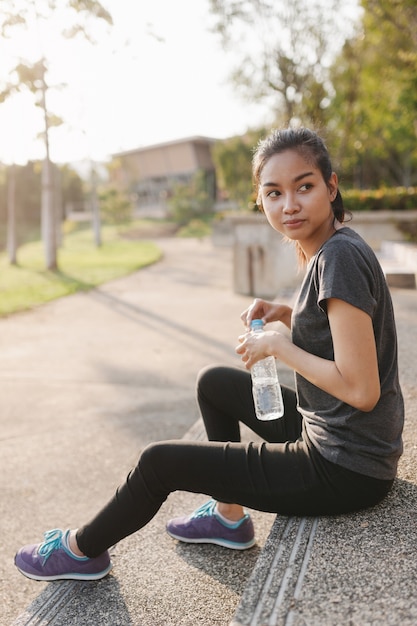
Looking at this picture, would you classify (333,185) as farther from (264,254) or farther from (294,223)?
(264,254)

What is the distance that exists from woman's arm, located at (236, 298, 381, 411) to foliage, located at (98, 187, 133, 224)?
37.3 metres

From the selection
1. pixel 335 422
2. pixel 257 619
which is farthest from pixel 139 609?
pixel 335 422

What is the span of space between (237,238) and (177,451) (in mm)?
9009

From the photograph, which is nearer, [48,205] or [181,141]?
[48,205]

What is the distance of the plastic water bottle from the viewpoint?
98.0 inches

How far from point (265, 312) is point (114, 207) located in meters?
36.6

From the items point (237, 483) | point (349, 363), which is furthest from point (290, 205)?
point (237, 483)

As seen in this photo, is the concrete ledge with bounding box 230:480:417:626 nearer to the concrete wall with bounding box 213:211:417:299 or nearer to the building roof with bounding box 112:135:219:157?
the concrete wall with bounding box 213:211:417:299

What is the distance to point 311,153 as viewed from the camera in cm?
213

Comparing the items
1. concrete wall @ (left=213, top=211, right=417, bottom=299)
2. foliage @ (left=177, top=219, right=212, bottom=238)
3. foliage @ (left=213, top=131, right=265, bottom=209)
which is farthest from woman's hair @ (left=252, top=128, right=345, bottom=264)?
foliage @ (left=213, top=131, right=265, bottom=209)

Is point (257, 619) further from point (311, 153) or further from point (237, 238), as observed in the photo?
point (237, 238)

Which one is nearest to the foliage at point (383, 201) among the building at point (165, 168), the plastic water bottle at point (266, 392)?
the plastic water bottle at point (266, 392)

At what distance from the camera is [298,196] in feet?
6.95

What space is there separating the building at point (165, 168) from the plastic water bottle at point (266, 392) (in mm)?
50100
